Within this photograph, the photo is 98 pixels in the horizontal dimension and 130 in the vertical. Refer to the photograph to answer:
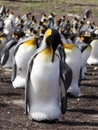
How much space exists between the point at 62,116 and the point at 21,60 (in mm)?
2441

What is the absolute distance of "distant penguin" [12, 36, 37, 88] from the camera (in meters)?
9.61

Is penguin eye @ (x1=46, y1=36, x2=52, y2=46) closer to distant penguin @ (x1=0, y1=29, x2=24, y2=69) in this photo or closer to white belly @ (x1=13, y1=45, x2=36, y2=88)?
white belly @ (x1=13, y1=45, x2=36, y2=88)

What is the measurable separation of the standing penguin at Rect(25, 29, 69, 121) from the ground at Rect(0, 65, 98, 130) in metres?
0.18

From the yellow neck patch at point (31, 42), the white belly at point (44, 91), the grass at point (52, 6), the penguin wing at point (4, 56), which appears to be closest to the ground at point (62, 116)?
the white belly at point (44, 91)

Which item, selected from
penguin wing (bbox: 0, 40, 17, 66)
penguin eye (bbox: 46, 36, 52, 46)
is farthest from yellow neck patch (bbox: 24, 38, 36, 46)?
penguin eye (bbox: 46, 36, 52, 46)

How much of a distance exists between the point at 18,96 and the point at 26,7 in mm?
28118

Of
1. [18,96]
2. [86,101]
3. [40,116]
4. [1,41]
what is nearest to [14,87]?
[18,96]

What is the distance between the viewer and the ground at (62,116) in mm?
6945

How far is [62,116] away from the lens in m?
7.48

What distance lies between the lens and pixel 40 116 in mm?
7062

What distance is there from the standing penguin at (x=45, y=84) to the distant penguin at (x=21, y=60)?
100 inches

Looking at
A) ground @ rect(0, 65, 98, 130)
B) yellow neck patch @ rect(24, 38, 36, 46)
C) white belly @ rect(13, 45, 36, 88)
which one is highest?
yellow neck patch @ rect(24, 38, 36, 46)

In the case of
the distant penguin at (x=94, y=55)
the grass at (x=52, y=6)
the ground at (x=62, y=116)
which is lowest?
the grass at (x=52, y=6)

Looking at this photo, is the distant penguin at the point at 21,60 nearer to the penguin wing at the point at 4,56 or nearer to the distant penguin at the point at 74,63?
the distant penguin at the point at 74,63
